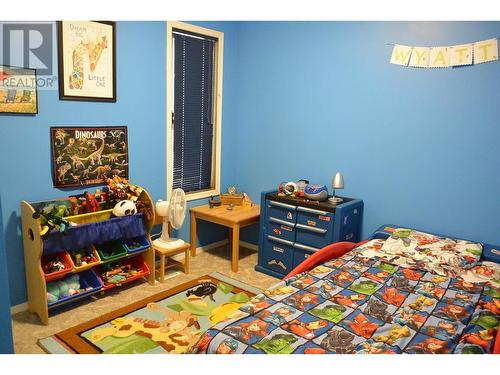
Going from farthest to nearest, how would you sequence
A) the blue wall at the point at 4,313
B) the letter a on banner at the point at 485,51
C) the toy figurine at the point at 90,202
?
the toy figurine at the point at 90,202, the letter a on banner at the point at 485,51, the blue wall at the point at 4,313

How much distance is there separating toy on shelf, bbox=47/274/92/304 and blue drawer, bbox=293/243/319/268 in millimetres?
1781

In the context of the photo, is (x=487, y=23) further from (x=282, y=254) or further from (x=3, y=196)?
(x=3, y=196)

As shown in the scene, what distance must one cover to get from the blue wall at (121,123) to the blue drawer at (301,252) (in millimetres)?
1196

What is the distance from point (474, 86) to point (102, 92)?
9.73 ft

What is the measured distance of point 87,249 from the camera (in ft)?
10.3

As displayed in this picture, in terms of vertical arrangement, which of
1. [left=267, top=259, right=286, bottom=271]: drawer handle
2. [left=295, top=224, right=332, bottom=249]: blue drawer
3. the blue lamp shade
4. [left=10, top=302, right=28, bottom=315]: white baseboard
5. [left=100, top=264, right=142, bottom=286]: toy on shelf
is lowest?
[left=10, top=302, right=28, bottom=315]: white baseboard

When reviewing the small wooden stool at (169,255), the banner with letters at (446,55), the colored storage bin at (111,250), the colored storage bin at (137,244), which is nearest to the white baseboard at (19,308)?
the colored storage bin at (111,250)

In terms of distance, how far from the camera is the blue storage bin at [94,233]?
9.29 feet

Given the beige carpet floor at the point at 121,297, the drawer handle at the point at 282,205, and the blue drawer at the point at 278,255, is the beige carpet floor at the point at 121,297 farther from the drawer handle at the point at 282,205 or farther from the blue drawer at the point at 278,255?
the drawer handle at the point at 282,205

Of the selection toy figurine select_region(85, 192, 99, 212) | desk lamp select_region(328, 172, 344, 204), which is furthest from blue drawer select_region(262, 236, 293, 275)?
toy figurine select_region(85, 192, 99, 212)

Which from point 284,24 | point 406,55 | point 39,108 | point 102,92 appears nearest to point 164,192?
point 102,92

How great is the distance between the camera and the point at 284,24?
157 inches

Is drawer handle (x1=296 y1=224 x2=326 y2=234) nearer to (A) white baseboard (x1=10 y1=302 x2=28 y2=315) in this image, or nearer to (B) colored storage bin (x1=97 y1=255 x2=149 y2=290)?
A: (B) colored storage bin (x1=97 y1=255 x2=149 y2=290)

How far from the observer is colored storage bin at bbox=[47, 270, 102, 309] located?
113 inches
